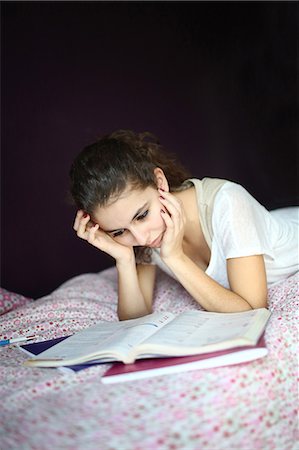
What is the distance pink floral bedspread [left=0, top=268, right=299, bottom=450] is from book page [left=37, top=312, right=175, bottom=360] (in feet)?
0.15

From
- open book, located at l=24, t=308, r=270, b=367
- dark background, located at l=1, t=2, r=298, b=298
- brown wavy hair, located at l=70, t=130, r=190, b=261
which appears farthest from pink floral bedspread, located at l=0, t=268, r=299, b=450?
dark background, located at l=1, t=2, r=298, b=298

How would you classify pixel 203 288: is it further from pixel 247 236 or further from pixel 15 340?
pixel 15 340

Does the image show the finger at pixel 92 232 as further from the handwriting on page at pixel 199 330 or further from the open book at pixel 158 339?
the handwriting on page at pixel 199 330

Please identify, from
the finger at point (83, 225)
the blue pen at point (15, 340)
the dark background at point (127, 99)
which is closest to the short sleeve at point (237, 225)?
the finger at point (83, 225)

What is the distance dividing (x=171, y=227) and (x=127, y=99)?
1.34 metres

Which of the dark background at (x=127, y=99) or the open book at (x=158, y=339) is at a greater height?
the dark background at (x=127, y=99)

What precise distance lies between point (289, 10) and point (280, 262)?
60.0 inches

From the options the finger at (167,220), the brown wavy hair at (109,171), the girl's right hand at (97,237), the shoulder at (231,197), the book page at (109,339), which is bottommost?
the book page at (109,339)

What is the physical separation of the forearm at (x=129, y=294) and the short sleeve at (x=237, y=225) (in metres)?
0.28

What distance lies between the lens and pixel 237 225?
4.36 ft

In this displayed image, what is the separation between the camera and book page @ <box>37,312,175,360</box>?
1005 mm

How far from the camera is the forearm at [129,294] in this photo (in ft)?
5.05

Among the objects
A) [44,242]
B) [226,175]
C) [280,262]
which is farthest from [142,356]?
[226,175]

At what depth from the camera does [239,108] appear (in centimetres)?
273
